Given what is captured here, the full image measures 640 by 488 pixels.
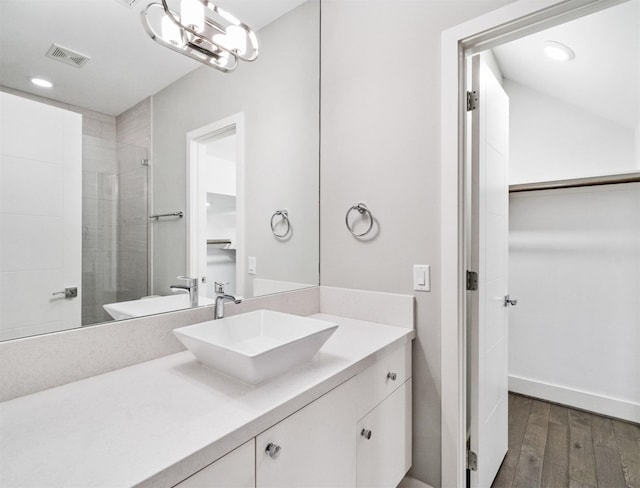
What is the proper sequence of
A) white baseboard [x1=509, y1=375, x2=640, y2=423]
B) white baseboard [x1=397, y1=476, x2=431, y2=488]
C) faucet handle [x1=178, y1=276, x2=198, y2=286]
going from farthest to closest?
white baseboard [x1=509, y1=375, x2=640, y2=423] < white baseboard [x1=397, y1=476, x2=431, y2=488] < faucet handle [x1=178, y1=276, x2=198, y2=286]

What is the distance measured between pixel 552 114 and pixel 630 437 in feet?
7.83

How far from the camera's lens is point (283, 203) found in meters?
1.82

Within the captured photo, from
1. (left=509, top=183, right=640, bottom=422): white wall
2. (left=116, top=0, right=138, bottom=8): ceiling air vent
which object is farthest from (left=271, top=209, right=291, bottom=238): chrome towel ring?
(left=509, top=183, right=640, bottom=422): white wall

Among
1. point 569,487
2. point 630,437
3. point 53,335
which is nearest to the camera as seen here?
point 53,335

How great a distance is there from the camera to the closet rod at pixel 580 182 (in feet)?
7.28

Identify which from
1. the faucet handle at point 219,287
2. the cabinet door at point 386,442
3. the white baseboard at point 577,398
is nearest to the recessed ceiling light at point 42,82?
the faucet handle at point 219,287

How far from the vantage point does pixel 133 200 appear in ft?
3.70

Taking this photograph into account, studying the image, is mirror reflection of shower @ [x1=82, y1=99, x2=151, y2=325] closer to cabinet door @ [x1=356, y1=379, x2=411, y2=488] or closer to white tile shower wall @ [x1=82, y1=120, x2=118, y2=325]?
white tile shower wall @ [x1=82, y1=120, x2=118, y2=325]

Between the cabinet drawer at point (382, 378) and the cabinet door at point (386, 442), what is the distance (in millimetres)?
34

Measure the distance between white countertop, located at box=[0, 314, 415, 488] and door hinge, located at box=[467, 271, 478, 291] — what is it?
70 cm

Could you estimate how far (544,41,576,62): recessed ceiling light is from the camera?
197 cm

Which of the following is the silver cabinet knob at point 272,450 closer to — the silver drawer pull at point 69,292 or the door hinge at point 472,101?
the silver drawer pull at point 69,292

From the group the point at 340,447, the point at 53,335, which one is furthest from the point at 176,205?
the point at 340,447

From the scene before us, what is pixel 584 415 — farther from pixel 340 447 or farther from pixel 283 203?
pixel 283 203
